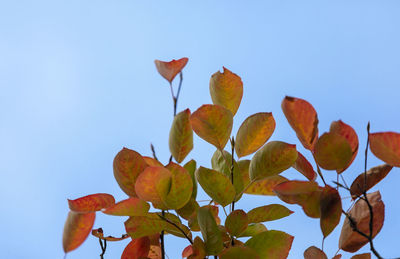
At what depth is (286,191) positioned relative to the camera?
50 centimetres

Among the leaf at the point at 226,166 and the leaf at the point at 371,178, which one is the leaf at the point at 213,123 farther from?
the leaf at the point at 371,178

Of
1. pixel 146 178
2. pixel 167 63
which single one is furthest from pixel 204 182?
pixel 167 63

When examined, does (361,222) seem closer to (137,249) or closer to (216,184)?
(216,184)

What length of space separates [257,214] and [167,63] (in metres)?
0.26

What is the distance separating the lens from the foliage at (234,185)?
1.71 ft

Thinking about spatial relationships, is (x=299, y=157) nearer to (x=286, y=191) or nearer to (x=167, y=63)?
(x=286, y=191)

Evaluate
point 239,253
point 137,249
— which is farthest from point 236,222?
point 137,249

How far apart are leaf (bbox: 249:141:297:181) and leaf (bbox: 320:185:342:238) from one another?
65 millimetres

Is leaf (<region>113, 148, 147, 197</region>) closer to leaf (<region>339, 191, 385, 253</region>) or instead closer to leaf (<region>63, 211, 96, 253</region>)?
leaf (<region>63, 211, 96, 253</region>)

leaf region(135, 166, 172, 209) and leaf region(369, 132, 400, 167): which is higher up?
leaf region(135, 166, 172, 209)

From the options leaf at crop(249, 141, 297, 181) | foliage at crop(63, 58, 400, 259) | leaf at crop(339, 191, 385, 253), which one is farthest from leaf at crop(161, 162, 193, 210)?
leaf at crop(339, 191, 385, 253)

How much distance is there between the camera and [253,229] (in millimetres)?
623

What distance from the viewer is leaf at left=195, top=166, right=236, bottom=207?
54 cm

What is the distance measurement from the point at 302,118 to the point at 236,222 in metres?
0.16
